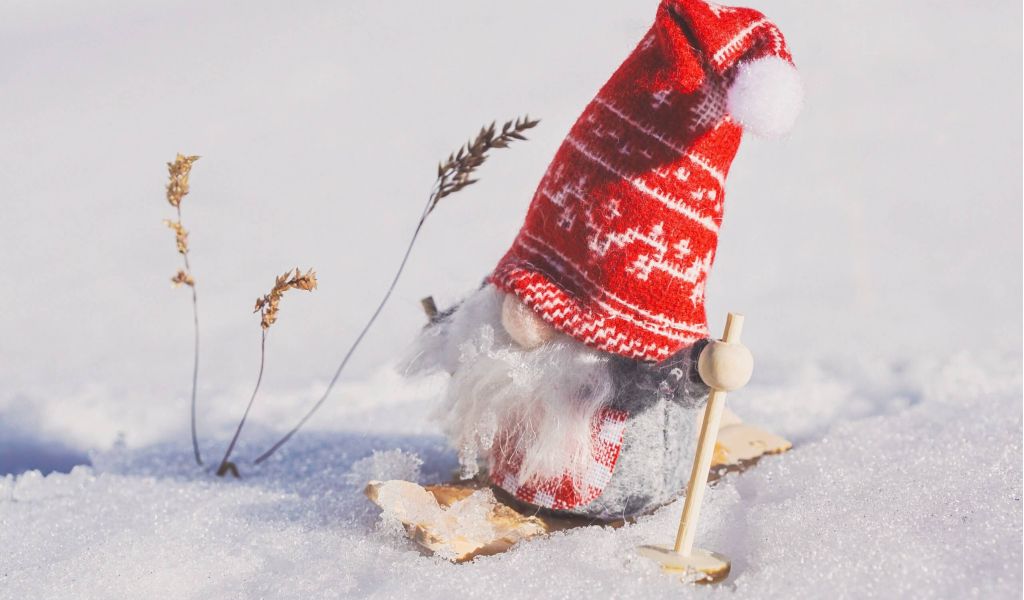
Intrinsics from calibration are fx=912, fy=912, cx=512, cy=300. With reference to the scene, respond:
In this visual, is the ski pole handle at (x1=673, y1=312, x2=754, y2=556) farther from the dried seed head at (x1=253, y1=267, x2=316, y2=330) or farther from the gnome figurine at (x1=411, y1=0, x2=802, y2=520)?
the dried seed head at (x1=253, y1=267, x2=316, y2=330)

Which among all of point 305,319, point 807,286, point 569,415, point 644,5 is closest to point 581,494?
point 569,415

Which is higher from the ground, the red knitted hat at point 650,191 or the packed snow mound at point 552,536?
the red knitted hat at point 650,191

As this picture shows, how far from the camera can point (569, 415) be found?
47.8 inches

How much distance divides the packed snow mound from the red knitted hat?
0.28 meters

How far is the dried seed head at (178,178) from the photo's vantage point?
53.0 inches

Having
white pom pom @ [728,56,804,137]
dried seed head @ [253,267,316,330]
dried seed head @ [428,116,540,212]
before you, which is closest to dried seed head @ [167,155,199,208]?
dried seed head @ [253,267,316,330]

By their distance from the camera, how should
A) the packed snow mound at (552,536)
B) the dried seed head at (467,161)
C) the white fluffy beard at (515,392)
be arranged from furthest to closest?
1. the dried seed head at (467,161)
2. the white fluffy beard at (515,392)
3. the packed snow mound at (552,536)

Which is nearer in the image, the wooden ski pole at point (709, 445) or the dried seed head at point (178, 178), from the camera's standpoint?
the wooden ski pole at point (709, 445)

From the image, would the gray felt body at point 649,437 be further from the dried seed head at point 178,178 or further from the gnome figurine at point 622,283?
the dried seed head at point 178,178

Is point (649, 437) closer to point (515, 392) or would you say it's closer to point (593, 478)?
point (593, 478)

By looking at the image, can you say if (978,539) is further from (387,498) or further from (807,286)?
(807,286)

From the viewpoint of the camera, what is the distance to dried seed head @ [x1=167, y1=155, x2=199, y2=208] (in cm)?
135

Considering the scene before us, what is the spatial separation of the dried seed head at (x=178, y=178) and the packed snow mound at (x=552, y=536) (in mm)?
466

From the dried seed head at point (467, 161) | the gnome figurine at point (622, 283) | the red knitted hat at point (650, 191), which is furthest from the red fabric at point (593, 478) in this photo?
the dried seed head at point (467, 161)
